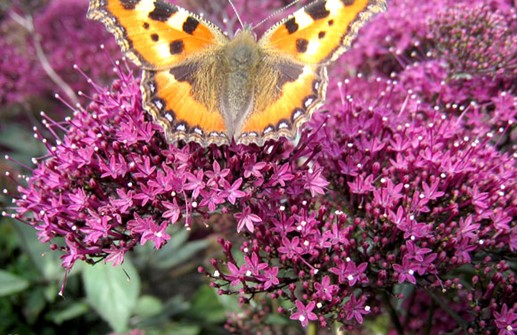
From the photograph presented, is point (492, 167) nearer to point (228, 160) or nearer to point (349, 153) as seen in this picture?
point (349, 153)

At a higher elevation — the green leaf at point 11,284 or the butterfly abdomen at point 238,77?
the green leaf at point 11,284

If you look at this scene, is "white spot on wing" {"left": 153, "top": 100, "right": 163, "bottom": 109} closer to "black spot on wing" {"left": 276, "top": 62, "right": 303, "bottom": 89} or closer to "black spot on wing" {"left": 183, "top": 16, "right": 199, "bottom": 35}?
"black spot on wing" {"left": 183, "top": 16, "right": 199, "bottom": 35}

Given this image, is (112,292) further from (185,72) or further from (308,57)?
(308,57)

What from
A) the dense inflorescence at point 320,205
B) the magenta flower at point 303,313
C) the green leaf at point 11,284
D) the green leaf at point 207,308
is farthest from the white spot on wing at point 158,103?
the green leaf at point 207,308

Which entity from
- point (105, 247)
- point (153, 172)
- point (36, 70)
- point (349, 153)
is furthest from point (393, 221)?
point (36, 70)

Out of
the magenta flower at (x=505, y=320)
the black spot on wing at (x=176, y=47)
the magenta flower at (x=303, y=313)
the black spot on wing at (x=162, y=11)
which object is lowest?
the magenta flower at (x=505, y=320)

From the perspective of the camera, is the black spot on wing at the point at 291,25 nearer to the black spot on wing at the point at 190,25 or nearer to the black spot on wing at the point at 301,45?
the black spot on wing at the point at 301,45

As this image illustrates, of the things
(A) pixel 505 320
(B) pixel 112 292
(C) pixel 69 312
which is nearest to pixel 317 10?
(A) pixel 505 320

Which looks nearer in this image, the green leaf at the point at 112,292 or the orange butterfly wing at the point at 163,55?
the orange butterfly wing at the point at 163,55
